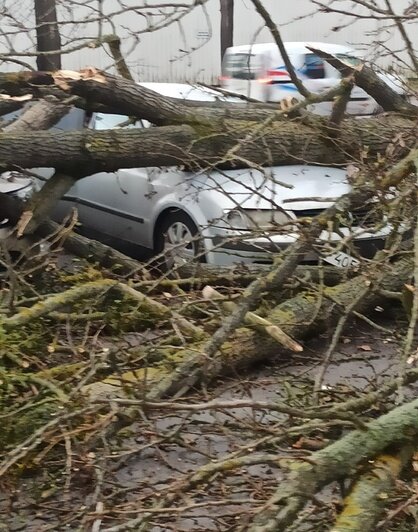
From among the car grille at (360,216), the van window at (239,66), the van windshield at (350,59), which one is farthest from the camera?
the van window at (239,66)

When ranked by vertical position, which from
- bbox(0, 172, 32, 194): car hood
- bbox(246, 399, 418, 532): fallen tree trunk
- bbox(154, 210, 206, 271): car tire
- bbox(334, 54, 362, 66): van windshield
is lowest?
bbox(154, 210, 206, 271): car tire

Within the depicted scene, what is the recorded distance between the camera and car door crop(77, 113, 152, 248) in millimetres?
7258

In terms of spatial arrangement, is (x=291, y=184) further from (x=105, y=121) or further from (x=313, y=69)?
(x=313, y=69)

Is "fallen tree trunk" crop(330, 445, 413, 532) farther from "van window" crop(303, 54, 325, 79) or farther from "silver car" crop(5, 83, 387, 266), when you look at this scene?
"van window" crop(303, 54, 325, 79)

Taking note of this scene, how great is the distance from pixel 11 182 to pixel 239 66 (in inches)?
193

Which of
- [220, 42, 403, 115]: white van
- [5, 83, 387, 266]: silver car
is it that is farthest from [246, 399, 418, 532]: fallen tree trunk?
[220, 42, 403, 115]: white van

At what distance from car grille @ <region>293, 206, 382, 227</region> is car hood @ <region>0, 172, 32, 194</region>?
2.20 metres

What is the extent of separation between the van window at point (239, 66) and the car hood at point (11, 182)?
13.1 feet

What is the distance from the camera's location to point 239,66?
10766 mm

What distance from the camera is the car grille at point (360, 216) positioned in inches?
193

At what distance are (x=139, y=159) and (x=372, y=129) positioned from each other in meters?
1.92

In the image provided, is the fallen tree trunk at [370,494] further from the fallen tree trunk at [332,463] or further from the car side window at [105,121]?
the car side window at [105,121]

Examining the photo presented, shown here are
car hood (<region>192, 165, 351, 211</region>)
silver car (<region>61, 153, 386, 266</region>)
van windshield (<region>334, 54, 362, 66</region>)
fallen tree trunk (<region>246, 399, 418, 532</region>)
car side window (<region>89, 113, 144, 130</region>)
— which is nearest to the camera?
fallen tree trunk (<region>246, 399, 418, 532</region>)

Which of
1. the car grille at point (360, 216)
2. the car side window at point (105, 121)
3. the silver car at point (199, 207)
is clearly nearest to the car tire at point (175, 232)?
the silver car at point (199, 207)
